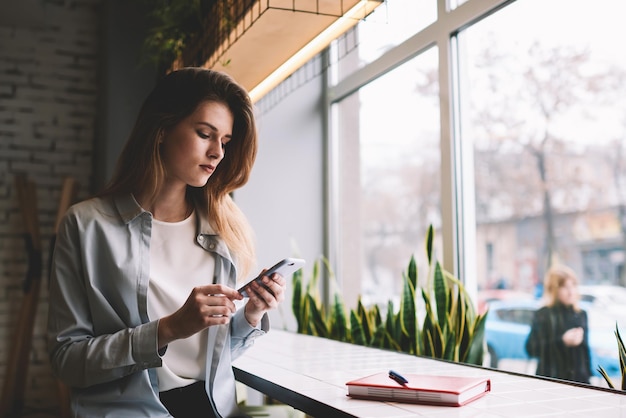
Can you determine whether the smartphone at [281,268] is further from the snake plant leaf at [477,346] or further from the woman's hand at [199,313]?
the snake plant leaf at [477,346]

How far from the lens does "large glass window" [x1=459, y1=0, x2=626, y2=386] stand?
2594 mm

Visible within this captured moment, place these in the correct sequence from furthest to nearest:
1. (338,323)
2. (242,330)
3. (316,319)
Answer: (316,319)
(338,323)
(242,330)

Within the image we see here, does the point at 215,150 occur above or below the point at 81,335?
above

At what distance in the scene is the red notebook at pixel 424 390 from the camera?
1.44m

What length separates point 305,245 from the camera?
4371 millimetres

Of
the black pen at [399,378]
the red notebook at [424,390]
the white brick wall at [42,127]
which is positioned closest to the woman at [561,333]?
the red notebook at [424,390]

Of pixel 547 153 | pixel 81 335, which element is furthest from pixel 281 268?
pixel 547 153

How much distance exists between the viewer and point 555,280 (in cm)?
288

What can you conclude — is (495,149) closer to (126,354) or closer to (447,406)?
(447,406)

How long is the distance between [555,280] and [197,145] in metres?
1.88

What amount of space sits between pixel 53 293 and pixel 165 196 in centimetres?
38

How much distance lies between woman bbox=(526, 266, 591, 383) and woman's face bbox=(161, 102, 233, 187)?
1.75m

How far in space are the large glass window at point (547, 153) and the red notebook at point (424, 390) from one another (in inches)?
48.5

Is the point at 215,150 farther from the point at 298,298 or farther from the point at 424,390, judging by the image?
the point at 298,298
